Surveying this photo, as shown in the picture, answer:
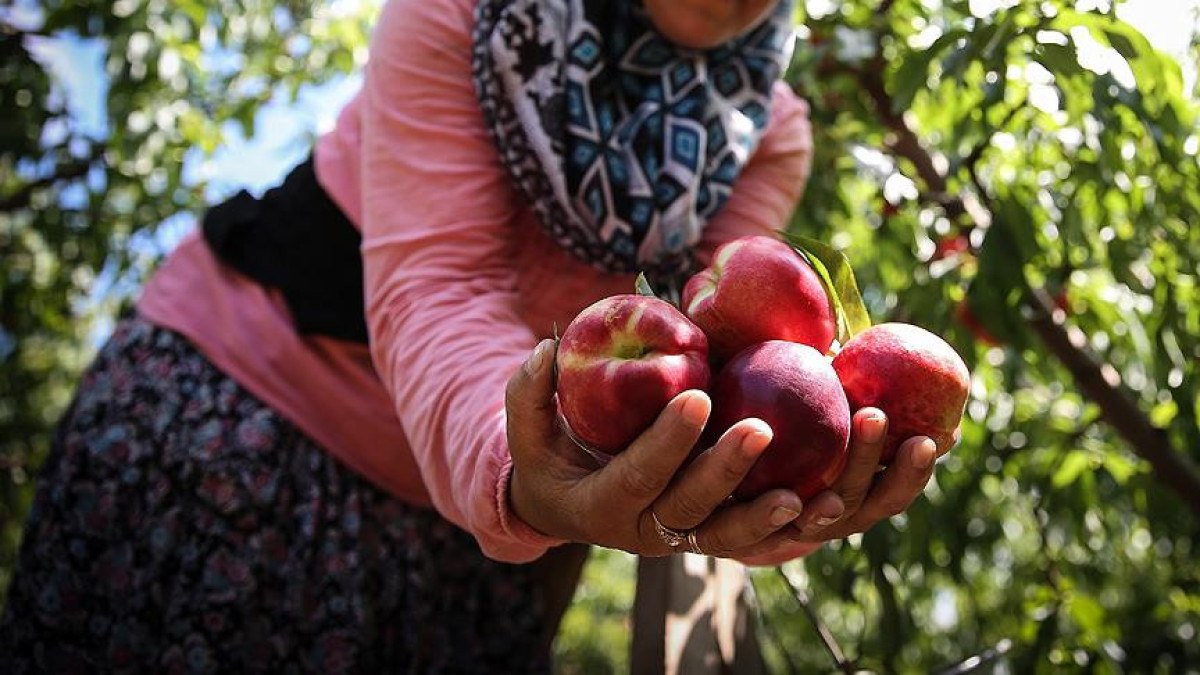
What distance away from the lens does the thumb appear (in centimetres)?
86

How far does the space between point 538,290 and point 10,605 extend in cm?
88

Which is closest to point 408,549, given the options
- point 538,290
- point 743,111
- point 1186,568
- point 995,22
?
point 538,290

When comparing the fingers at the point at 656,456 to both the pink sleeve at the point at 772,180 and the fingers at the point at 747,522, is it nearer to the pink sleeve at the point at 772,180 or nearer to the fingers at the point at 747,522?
the fingers at the point at 747,522

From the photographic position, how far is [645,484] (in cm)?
81

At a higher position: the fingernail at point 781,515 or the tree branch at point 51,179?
the fingernail at point 781,515

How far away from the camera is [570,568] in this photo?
5.75 feet

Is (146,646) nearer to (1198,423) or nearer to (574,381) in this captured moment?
(574,381)

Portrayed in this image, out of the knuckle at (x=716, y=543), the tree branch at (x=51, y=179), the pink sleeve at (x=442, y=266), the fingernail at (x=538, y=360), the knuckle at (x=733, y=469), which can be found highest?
the fingernail at (x=538, y=360)

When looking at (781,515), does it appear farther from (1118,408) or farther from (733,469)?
(1118,408)

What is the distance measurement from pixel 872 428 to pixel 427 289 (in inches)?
22.6

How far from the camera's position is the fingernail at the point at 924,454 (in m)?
0.84

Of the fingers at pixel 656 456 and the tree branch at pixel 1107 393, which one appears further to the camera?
the tree branch at pixel 1107 393

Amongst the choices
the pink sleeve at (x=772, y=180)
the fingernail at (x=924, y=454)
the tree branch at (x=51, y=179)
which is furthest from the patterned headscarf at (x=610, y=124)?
the tree branch at (x=51, y=179)

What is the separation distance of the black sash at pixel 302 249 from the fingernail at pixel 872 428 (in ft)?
2.96
